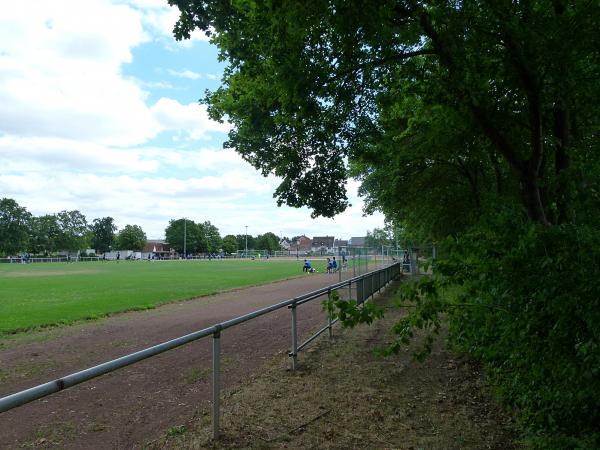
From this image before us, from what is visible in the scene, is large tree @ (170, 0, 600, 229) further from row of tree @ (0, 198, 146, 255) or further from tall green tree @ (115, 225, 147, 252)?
tall green tree @ (115, 225, 147, 252)

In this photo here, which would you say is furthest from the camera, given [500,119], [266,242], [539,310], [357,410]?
[266,242]

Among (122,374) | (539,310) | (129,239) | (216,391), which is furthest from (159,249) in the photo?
(539,310)

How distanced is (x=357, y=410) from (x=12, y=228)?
424 feet

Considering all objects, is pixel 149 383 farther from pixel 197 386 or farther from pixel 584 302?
pixel 584 302

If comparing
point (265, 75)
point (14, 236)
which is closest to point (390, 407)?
point (265, 75)

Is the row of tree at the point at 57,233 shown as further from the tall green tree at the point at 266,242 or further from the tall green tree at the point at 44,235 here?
the tall green tree at the point at 266,242

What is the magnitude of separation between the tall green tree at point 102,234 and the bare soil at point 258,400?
15067 cm

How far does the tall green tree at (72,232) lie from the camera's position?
129 metres

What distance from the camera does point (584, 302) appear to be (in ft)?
10.1

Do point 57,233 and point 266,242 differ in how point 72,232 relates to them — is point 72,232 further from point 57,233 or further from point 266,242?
point 266,242

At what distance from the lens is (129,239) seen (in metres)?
147

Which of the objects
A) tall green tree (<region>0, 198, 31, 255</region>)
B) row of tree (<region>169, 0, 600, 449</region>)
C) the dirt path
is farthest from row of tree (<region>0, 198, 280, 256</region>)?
row of tree (<region>169, 0, 600, 449</region>)

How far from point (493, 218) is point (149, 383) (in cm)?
518

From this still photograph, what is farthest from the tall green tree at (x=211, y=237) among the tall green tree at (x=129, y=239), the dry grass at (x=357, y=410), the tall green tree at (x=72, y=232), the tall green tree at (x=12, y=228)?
the dry grass at (x=357, y=410)
